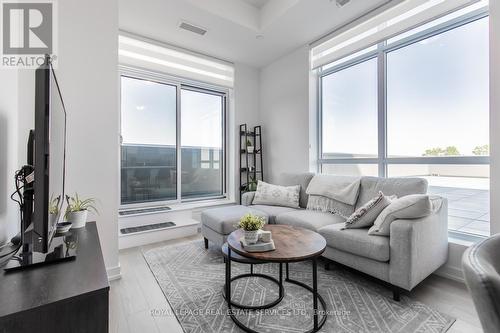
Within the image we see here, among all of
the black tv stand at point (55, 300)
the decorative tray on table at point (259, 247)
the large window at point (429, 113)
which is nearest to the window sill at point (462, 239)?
the large window at point (429, 113)

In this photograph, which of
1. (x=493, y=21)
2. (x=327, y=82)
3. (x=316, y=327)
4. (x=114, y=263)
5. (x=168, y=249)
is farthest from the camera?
(x=327, y=82)

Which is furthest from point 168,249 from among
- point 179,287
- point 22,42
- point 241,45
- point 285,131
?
point 241,45

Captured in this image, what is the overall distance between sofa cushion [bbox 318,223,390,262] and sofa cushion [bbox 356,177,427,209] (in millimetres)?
557

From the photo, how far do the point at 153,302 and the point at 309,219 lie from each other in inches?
64.6

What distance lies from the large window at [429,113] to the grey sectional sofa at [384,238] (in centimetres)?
38

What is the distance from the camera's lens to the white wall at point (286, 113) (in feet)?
12.3

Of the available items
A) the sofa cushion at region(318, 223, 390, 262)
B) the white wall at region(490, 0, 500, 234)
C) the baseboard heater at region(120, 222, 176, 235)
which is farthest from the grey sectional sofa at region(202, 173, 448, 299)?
the baseboard heater at region(120, 222, 176, 235)

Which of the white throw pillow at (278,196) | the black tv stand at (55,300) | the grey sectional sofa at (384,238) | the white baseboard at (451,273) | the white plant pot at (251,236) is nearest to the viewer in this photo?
the black tv stand at (55,300)

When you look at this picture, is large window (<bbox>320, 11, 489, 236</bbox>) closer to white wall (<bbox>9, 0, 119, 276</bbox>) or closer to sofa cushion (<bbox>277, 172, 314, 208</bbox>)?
sofa cushion (<bbox>277, 172, 314, 208</bbox>)

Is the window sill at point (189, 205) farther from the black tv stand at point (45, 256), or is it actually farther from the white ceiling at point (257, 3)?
the white ceiling at point (257, 3)

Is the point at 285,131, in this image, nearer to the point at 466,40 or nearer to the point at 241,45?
the point at 241,45

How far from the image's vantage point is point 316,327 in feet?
4.88

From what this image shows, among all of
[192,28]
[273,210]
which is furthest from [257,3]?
[273,210]

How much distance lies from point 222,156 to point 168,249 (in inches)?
81.4
